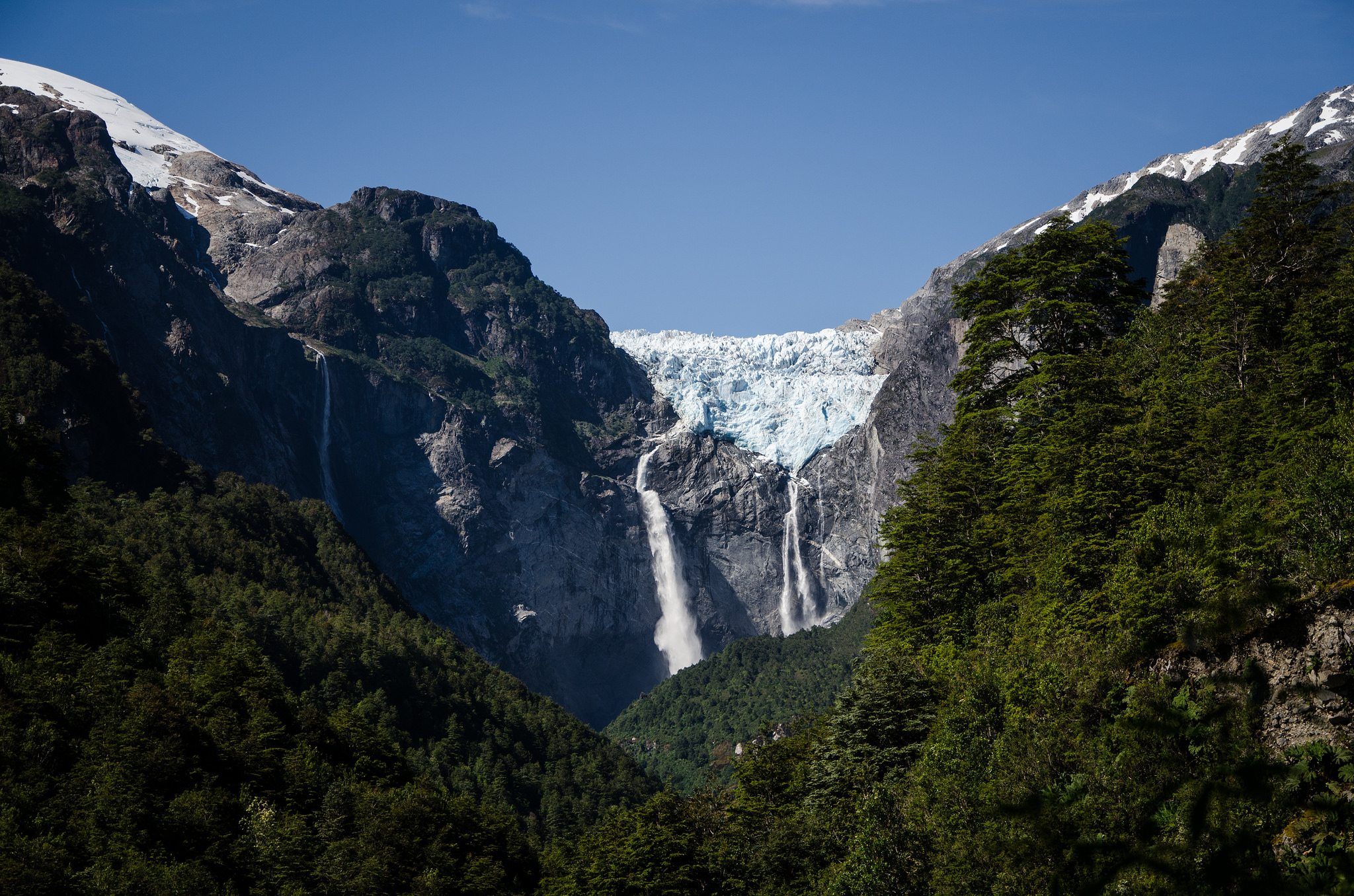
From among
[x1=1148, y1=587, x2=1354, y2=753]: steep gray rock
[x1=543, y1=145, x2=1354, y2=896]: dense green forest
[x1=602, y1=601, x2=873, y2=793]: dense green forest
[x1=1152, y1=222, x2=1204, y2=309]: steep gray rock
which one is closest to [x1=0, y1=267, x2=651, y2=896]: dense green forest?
[x1=543, y1=145, x2=1354, y2=896]: dense green forest

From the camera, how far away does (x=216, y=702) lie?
212ft

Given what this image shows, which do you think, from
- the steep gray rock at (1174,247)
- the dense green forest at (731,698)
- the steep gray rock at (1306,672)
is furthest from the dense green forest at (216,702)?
the steep gray rock at (1174,247)

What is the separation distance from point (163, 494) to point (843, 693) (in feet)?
298

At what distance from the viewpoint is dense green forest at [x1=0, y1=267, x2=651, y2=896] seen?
166 feet

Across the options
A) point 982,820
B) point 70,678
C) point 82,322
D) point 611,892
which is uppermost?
point 82,322

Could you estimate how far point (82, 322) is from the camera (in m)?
154

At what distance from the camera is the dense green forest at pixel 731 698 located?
151m

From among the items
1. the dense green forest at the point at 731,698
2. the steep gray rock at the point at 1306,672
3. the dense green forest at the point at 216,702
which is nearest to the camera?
the steep gray rock at the point at 1306,672

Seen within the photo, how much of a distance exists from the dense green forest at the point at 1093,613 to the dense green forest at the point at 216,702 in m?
13.5

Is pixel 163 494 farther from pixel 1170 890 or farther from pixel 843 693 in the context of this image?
pixel 1170 890

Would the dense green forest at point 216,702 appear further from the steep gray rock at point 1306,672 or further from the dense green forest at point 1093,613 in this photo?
the steep gray rock at point 1306,672

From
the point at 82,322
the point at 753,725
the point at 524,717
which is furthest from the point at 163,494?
the point at 753,725

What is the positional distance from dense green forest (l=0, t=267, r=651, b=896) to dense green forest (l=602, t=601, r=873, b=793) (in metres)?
34.3

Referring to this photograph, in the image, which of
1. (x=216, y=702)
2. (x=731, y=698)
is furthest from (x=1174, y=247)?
(x=216, y=702)
